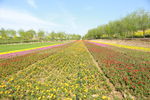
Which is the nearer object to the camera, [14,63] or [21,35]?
[14,63]

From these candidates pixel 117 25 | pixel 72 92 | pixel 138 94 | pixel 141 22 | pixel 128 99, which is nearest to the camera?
pixel 128 99

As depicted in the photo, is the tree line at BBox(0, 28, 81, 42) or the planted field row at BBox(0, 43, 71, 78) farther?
the tree line at BBox(0, 28, 81, 42)

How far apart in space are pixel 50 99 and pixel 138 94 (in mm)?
4003

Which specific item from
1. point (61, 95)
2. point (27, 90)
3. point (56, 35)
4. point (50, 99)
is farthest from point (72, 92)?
point (56, 35)

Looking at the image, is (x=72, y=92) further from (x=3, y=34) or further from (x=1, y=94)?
(x=3, y=34)

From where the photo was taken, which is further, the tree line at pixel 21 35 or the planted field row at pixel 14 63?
the tree line at pixel 21 35

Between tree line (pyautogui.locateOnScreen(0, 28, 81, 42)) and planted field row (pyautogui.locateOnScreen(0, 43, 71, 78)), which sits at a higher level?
tree line (pyautogui.locateOnScreen(0, 28, 81, 42))

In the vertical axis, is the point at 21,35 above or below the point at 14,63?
above

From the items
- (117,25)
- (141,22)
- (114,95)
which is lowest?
(114,95)

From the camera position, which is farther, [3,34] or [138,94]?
[3,34]

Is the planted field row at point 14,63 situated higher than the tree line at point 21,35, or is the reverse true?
the tree line at point 21,35

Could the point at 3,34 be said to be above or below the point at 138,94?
above

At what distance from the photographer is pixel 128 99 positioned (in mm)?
2986

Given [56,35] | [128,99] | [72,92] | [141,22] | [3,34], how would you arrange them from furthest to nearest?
[56,35], [3,34], [141,22], [72,92], [128,99]
